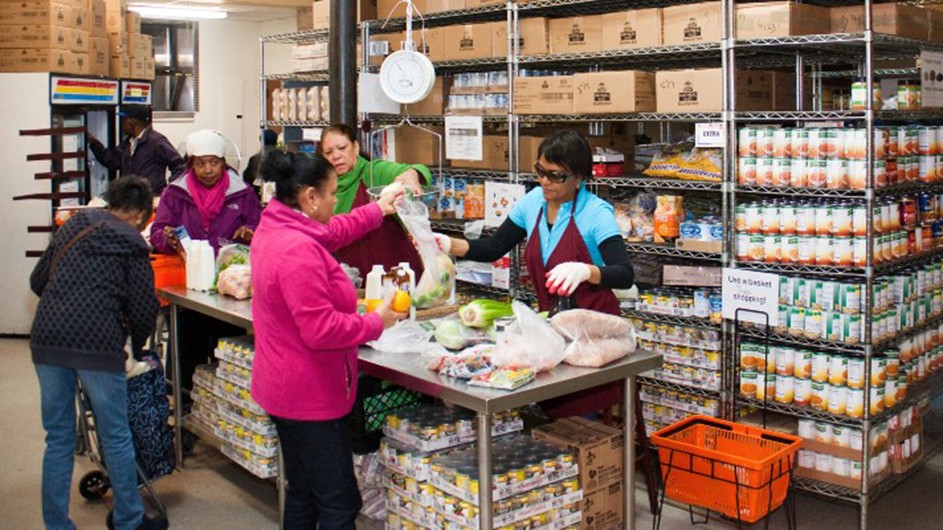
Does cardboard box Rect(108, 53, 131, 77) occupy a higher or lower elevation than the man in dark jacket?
higher

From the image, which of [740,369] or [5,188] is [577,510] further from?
[5,188]

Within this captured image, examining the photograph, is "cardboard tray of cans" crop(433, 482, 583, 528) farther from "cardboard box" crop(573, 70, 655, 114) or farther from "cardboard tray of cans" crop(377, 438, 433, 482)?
Result: "cardboard box" crop(573, 70, 655, 114)

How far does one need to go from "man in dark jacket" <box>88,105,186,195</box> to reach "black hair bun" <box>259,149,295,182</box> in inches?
240

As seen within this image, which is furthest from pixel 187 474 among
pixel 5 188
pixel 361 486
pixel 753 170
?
pixel 5 188

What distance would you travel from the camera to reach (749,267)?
4988 mm

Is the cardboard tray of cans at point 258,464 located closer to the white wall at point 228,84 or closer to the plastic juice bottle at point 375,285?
the plastic juice bottle at point 375,285

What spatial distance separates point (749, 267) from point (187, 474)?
321 centimetres

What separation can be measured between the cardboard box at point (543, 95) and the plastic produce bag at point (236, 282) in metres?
1.96

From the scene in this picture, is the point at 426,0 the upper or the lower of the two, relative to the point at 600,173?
upper

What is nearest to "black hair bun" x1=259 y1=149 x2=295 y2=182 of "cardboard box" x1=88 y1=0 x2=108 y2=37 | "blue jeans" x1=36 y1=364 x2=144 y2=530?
"blue jeans" x1=36 y1=364 x2=144 y2=530

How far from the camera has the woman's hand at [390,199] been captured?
416cm

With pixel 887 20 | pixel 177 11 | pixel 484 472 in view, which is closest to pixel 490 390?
pixel 484 472

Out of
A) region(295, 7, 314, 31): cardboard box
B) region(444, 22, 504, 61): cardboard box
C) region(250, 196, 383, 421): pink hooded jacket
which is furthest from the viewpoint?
region(295, 7, 314, 31): cardboard box

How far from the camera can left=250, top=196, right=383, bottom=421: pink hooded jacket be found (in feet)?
10.3
